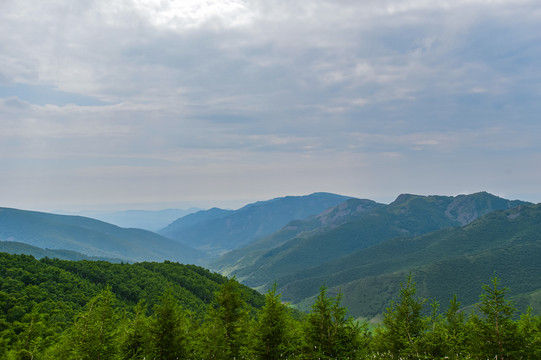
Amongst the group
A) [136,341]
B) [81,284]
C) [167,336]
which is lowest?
[81,284]

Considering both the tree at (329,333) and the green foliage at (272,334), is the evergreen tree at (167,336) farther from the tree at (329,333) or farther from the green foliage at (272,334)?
the tree at (329,333)

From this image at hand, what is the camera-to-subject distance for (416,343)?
99.8ft

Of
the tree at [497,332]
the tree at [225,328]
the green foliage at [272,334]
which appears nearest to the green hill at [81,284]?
the tree at [225,328]

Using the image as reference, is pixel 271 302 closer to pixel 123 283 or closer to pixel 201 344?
pixel 201 344

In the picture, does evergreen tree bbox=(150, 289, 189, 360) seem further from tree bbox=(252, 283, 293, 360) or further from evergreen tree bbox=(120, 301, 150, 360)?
tree bbox=(252, 283, 293, 360)

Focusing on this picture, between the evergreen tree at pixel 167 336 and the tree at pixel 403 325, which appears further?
the evergreen tree at pixel 167 336

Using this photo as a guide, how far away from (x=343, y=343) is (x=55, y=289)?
11715 cm

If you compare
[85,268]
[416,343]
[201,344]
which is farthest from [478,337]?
[85,268]

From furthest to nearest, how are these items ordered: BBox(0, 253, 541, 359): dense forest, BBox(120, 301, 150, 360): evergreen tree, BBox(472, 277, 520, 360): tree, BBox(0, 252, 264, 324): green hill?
1. BBox(0, 252, 264, 324): green hill
2. BBox(120, 301, 150, 360): evergreen tree
3. BBox(0, 253, 541, 359): dense forest
4. BBox(472, 277, 520, 360): tree

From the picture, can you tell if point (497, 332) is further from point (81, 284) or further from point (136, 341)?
point (81, 284)

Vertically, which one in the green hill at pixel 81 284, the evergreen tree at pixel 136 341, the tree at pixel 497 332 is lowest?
the green hill at pixel 81 284

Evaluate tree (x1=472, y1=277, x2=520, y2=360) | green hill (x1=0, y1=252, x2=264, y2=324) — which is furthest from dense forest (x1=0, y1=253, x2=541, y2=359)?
green hill (x1=0, y1=252, x2=264, y2=324)

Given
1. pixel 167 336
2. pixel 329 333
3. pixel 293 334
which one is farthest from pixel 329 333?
pixel 167 336

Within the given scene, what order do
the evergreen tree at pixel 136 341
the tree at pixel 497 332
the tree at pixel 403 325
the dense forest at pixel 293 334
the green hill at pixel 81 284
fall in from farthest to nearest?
1. the green hill at pixel 81 284
2. the evergreen tree at pixel 136 341
3. the tree at pixel 403 325
4. the dense forest at pixel 293 334
5. the tree at pixel 497 332
